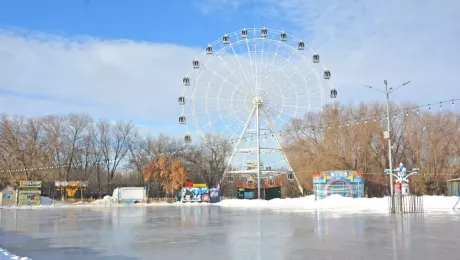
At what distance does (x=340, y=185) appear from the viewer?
155ft

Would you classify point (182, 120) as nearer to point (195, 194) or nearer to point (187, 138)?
point (187, 138)

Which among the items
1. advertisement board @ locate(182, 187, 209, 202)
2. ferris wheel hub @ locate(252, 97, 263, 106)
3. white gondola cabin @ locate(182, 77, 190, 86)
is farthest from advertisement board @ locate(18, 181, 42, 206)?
ferris wheel hub @ locate(252, 97, 263, 106)

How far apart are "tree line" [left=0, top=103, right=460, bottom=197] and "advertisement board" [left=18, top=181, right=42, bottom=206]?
740 cm

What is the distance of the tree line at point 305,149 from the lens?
56.5m

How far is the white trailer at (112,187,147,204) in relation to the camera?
208 feet

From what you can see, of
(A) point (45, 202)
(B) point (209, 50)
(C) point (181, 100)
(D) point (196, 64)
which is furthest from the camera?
(A) point (45, 202)

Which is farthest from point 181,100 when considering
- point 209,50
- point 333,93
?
point 333,93

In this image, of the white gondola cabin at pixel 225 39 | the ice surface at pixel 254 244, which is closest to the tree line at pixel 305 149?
the white gondola cabin at pixel 225 39

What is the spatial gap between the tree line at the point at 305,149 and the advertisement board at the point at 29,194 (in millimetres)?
7401

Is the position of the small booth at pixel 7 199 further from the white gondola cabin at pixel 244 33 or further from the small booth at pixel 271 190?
the white gondola cabin at pixel 244 33

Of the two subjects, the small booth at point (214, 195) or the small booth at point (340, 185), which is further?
the small booth at point (214, 195)

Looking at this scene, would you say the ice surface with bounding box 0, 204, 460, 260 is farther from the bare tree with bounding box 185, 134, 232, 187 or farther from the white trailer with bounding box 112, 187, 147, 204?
the bare tree with bounding box 185, 134, 232, 187

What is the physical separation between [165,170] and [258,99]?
23664 millimetres

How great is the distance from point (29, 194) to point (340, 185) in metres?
39.4
